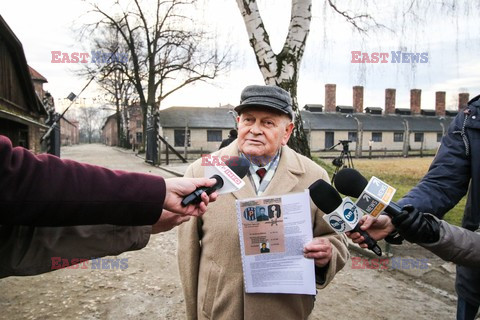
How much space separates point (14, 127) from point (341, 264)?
15.3m

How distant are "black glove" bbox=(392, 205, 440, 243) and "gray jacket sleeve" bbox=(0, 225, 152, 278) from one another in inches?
43.2

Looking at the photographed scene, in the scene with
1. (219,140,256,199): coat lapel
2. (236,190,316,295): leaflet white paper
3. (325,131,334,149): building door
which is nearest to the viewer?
(236,190,316,295): leaflet white paper

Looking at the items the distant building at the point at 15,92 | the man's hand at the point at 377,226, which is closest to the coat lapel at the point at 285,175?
the man's hand at the point at 377,226

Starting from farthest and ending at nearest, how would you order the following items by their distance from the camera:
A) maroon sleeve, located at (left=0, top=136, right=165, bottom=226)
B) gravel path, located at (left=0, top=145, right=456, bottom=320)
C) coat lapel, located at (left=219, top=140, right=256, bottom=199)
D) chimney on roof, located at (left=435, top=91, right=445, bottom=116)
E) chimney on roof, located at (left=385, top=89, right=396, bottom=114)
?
chimney on roof, located at (left=435, top=91, right=445, bottom=116) < chimney on roof, located at (left=385, top=89, right=396, bottom=114) < gravel path, located at (left=0, top=145, right=456, bottom=320) < coat lapel, located at (left=219, top=140, right=256, bottom=199) < maroon sleeve, located at (left=0, top=136, right=165, bottom=226)

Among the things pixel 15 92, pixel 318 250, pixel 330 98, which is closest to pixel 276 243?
pixel 318 250

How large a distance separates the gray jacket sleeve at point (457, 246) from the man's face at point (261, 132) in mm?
1076

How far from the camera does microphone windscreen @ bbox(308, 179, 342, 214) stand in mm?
1558

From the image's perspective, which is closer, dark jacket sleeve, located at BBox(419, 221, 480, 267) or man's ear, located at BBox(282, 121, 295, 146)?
dark jacket sleeve, located at BBox(419, 221, 480, 267)

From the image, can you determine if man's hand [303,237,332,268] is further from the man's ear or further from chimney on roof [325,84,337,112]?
chimney on roof [325,84,337,112]

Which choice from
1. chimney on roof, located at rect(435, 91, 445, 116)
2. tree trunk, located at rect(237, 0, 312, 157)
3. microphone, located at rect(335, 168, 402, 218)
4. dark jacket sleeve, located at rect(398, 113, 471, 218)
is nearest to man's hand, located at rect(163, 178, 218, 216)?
microphone, located at rect(335, 168, 402, 218)

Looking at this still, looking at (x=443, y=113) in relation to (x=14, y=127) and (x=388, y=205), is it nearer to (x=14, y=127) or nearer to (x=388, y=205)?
(x=14, y=127)

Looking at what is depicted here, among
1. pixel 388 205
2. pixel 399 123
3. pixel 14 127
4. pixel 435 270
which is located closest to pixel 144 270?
pixel 435 270

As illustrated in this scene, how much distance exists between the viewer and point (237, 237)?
2084mm

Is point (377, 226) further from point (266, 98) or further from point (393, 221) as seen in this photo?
point (266, 98)
